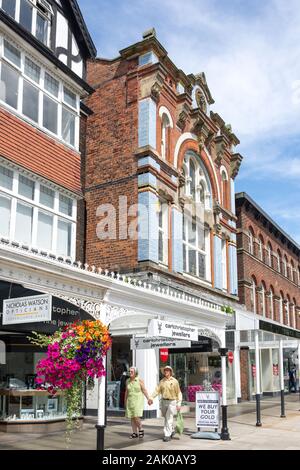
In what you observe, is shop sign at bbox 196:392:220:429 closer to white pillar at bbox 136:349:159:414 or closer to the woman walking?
the woman walking

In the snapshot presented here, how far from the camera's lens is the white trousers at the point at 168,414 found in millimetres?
11562

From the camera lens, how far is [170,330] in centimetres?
1112

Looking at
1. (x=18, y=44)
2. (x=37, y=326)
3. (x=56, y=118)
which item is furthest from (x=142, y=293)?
(x=18, y=44)

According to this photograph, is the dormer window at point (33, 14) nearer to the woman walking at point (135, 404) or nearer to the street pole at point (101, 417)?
the woman walking at point (135, 404)

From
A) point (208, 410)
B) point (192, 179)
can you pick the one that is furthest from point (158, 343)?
point (192, 179)

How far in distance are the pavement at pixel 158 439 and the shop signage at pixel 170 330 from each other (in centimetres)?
220

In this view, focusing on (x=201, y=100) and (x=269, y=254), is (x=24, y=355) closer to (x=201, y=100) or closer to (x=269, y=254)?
(x=201, y=100)

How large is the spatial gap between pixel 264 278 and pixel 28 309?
2302 centimetres

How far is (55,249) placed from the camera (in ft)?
48.5

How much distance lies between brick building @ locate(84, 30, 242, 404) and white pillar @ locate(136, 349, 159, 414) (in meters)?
2.16

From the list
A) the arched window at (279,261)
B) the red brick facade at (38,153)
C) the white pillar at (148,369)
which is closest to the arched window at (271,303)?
the arched window at (279,261)

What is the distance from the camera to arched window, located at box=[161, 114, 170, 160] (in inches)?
773

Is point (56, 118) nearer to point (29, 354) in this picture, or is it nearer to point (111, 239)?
point (111, 239)

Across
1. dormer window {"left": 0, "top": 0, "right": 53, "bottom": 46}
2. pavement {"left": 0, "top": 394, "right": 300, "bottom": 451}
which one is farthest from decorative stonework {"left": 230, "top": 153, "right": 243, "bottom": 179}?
pavement {"left": 0, "top": 394, "right": 300, "bottom": 451}
